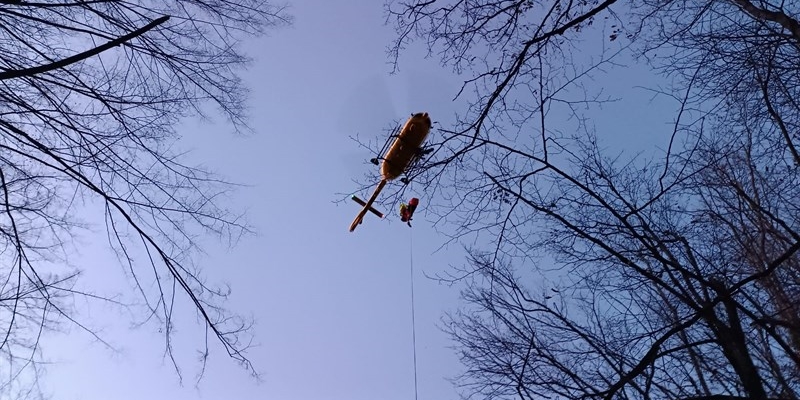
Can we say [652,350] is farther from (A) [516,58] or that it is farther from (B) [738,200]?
(B) [738,200]

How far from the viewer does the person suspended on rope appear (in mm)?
4234

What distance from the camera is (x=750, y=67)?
4.04 metres

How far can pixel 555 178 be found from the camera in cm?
438

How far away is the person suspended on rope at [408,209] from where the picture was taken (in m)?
4.23

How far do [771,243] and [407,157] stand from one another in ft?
11.9

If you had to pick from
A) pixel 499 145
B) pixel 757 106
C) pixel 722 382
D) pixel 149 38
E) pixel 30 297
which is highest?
pixel 149 38

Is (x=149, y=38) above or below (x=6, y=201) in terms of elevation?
above

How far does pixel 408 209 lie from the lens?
4.25 meters

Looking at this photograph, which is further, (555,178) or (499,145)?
(555,178)

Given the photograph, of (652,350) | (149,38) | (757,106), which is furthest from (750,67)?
(149,38)

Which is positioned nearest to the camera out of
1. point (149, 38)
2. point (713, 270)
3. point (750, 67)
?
point (149, 38)

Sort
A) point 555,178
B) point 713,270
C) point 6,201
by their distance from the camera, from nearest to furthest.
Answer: point 6,201 < point 555,178 < point 713,270

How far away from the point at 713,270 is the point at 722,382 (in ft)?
3.50

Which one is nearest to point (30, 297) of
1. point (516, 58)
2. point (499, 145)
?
point (499, 145)
